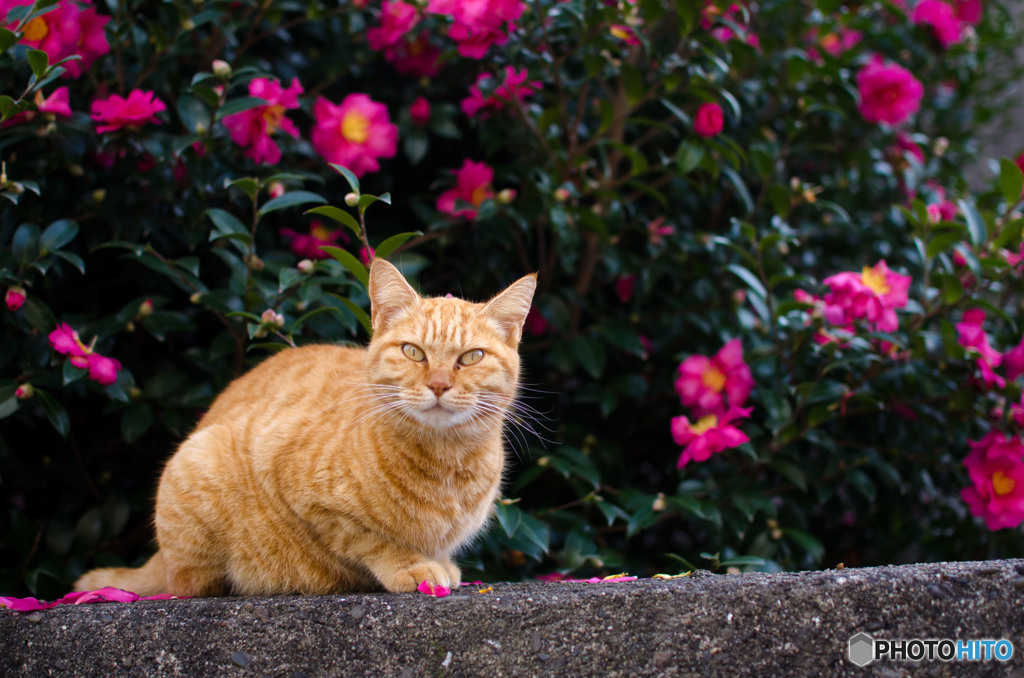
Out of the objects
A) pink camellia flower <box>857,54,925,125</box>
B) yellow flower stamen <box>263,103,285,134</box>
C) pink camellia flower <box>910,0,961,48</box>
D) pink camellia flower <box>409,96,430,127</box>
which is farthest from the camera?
pink camellia flower <box>910,0,961,48</box>

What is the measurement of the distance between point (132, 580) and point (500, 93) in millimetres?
1700

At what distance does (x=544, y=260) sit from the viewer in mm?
2719

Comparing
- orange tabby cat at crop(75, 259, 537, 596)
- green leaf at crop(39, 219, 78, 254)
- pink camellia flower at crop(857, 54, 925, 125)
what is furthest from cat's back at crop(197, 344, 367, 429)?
pink camellia flower at crop(857, 54, 925, 125)

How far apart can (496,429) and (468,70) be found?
5.22 feet

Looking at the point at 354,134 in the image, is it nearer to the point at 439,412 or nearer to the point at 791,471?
the point at 439,412

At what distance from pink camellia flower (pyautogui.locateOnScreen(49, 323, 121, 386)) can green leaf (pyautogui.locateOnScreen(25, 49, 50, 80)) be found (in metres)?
0.60

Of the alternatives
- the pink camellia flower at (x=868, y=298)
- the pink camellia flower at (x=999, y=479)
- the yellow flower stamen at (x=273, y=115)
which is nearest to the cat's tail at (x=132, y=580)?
the yellow flower stamen at (x=273, y=115)

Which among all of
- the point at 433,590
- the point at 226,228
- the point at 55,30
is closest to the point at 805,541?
the point at 433,590

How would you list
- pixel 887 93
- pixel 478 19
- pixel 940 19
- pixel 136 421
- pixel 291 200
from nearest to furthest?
pixel 291 200 < pixel 136 421 < pixel 478 19 < pixel 887 93 < pixel 940 19

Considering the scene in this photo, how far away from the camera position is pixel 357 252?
256cm

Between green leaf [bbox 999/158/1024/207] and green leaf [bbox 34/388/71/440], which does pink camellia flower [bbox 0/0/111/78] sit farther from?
green leaf [bbox 999/158/1024/207]

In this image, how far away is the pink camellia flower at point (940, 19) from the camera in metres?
3.23

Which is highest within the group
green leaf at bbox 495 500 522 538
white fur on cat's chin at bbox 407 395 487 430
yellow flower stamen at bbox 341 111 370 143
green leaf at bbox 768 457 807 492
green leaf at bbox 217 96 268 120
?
green leaf at bbox 217 96 268 120

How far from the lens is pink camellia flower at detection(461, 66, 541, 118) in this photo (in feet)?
7.82
